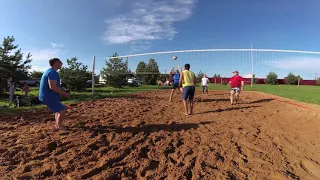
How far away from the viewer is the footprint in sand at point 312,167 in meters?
3.39

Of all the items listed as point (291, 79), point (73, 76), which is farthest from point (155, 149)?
point (291, 79)

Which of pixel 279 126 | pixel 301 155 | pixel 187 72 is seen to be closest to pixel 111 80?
pixel 187 72

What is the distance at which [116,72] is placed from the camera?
24.0 meters

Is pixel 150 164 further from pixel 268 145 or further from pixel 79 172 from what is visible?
pixel 268 145

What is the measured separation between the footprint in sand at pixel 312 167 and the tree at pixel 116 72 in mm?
20779

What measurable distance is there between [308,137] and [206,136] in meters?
2.38

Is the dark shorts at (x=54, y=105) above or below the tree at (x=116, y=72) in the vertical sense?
below

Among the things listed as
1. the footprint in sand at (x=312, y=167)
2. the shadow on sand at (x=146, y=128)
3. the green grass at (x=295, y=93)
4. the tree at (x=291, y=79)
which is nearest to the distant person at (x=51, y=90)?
the shadow on sand at (x=146, y=128)

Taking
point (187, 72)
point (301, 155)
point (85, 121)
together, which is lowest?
point (301, 155)

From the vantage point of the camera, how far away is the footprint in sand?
3.39m

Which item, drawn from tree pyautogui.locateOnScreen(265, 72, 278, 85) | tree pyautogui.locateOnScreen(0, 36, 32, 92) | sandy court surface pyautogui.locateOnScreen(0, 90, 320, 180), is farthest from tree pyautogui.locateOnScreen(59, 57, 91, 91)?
tree pyautogui.locateOnScreen(265, 72, 278, 85)

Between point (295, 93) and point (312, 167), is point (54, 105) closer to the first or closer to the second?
point (312, 167)

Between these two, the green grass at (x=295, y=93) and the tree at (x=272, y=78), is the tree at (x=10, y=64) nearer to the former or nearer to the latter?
the green grass at (x=295, y=93)

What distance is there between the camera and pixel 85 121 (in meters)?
5.48
